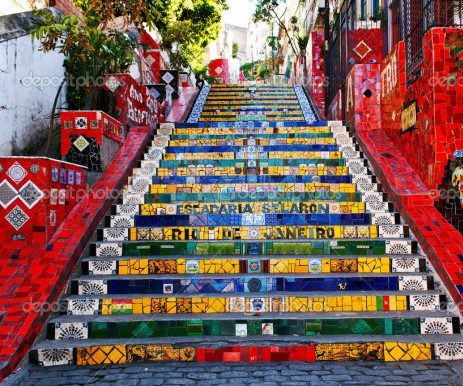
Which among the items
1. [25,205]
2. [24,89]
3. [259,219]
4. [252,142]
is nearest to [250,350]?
[259,219]

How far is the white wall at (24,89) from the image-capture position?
562 cm

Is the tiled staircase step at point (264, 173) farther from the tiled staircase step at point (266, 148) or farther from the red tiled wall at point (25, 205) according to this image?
the red tiled wall at point (25, 205)

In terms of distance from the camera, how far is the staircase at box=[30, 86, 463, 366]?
3.49m

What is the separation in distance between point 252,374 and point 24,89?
16.2 feet

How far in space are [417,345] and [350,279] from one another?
84cm

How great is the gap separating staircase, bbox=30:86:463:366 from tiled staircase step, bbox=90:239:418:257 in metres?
0.01

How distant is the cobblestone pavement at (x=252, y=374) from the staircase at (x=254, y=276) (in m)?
0.11

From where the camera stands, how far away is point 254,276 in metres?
4.15

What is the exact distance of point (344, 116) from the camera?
8305mm

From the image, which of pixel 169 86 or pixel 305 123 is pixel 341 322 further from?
pixel 169 86

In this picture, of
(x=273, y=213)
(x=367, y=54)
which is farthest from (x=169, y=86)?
(x=273, y=213)

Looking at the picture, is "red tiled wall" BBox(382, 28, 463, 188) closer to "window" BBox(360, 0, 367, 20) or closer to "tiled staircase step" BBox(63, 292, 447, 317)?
"tiled staircase step" BBox(63, 292, 447, 317)

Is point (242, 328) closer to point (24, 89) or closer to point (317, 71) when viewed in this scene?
point (24, 89)

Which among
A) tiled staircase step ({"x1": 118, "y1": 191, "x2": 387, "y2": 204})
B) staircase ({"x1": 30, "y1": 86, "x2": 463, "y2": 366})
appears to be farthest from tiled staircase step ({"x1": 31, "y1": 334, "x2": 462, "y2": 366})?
tiled staircase step ({"x1": 118, "y1": 191, "x2": 387, "y2": 204})
